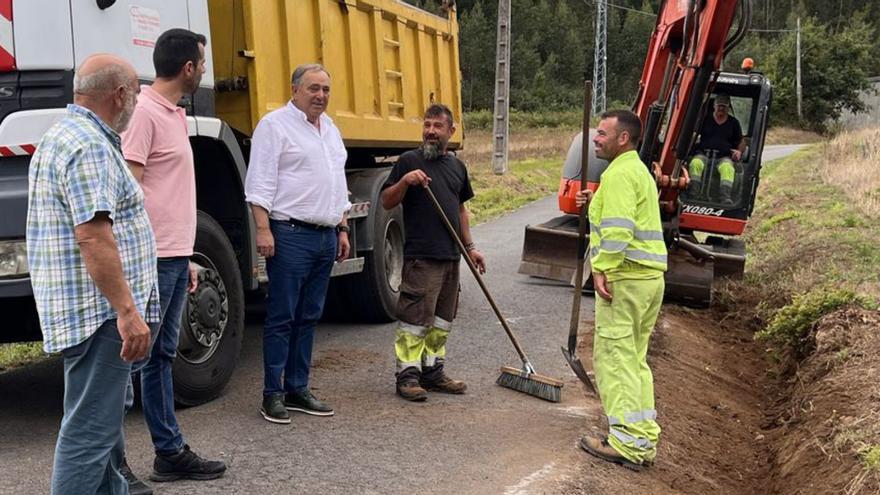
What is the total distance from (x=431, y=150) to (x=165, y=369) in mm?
2224

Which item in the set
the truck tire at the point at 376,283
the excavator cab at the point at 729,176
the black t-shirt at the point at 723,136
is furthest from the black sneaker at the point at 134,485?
the black t-shirt at the point at 723,136

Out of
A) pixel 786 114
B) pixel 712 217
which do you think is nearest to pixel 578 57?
pixel 786 114

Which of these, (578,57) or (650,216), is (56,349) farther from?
(578,57)

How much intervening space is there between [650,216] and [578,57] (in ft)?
246

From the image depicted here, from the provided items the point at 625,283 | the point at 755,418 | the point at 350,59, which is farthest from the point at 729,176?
the point at 625,283

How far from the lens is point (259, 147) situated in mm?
4762

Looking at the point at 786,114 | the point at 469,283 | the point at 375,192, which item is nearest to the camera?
the point at 375,192

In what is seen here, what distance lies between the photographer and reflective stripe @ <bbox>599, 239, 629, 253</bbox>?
4.64 metres

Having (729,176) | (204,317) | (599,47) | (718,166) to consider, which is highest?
(599,47)

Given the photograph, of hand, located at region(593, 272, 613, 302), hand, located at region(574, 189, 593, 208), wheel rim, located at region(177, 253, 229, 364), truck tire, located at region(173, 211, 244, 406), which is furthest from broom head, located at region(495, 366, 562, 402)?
wheel rim, located at region(177, 253, 229, 364)

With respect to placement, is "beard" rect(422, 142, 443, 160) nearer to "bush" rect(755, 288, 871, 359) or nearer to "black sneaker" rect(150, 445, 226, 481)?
"black sneaker" rect(150, 445, 226, 481)

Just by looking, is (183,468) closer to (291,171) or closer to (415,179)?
(291,171)

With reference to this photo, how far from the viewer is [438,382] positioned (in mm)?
5707

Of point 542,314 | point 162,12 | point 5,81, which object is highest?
point 162,12
